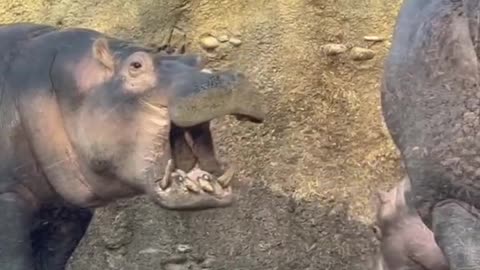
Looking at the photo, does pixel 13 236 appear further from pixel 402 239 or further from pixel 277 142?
pixel 277 142

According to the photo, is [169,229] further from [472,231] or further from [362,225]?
[472,231]

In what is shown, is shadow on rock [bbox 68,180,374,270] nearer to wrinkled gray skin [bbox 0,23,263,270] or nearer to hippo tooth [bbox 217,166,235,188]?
wrinkled gray skin [bbox 0,23,263,270]

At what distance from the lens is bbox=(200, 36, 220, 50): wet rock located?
462 centimetres

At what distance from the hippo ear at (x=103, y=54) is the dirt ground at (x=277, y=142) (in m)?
1.14

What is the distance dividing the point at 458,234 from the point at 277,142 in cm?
202

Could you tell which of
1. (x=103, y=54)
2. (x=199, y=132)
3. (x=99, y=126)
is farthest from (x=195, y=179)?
(x=103, y=54)

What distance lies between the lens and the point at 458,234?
8.68 ft

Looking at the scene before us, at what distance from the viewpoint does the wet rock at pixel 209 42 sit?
4.62 metres

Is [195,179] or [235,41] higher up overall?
[195,179]

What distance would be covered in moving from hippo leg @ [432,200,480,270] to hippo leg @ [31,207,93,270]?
1.25m

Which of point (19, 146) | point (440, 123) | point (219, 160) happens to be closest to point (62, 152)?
point (19, 146)

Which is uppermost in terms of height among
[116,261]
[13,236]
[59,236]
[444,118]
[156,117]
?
[444,118]

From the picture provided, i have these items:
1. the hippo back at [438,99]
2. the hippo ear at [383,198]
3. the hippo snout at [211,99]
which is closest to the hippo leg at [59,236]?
the hippo snout at [211,99]

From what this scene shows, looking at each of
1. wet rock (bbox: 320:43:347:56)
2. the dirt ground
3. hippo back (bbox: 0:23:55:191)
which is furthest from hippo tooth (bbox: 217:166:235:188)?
wet rock (bbox: 320:43:347:56)
